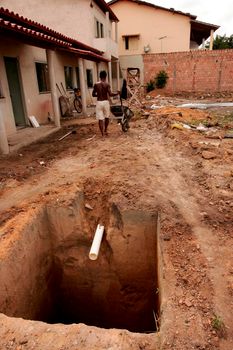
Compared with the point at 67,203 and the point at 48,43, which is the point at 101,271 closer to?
the point at 67,203

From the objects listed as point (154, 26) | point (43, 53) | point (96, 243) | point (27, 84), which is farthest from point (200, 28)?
point (96, 243)

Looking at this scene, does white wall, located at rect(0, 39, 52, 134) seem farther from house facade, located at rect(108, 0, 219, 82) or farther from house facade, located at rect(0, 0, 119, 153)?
house facade, located at rect(108, 0, 219, 82)

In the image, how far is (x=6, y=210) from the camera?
166 inches

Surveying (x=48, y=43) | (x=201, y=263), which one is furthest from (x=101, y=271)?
(x=48, y=43)

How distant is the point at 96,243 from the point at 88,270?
0.95 metres

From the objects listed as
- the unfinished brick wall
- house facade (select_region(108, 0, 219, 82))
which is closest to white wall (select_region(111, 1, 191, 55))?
house facade (select_region(108, 0, 219, 82))

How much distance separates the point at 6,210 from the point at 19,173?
1464 mm

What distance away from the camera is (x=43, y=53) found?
1080 cm

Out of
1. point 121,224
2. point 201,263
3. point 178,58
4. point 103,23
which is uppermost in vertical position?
point 103,23

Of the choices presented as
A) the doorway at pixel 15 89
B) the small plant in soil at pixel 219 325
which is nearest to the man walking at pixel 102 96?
the doorway at pixel 15 89

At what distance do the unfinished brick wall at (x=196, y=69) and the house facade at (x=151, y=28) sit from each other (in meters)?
3.15

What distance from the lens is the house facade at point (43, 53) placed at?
8008 millimetres

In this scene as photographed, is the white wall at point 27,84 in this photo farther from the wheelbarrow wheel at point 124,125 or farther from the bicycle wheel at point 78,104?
the wheelbarrow wheel at point 124,125

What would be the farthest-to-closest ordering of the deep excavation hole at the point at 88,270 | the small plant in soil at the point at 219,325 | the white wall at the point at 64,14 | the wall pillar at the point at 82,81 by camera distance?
1. the white wall at the point at 64,14
2. the wall pillar at the point at 82,81
3. the deep excavation hole at the point at 88,270
4. the small plant in soil at the point at 219,325
